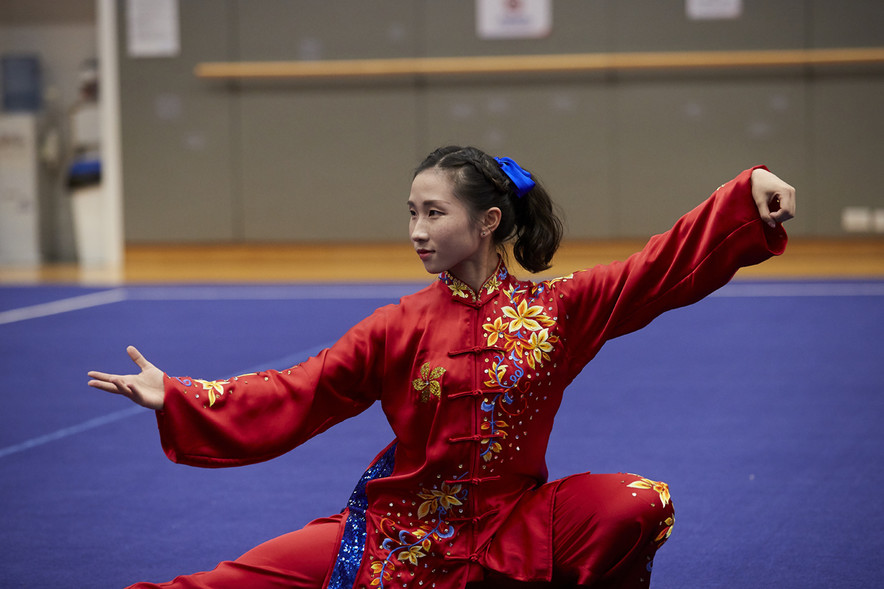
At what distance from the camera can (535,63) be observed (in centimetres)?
774

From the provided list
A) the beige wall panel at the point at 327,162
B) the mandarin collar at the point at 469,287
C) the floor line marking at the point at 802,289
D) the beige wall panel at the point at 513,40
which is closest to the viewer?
the mandarin collar at the point at 469,287

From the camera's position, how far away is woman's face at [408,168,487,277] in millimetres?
1626

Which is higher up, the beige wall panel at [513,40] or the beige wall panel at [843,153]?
the beige wall panel at [513,40]

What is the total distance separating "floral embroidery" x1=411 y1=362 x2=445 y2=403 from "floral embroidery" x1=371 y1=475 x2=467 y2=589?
131 millimetres

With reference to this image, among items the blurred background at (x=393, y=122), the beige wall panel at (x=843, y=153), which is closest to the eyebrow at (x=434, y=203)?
the blurred background at (x=393, y=122)

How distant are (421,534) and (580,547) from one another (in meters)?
0.23

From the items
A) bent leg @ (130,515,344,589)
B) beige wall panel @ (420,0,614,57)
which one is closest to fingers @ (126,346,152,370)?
bent leg @ (130,515,344,589)

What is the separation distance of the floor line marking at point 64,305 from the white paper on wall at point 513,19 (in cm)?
317

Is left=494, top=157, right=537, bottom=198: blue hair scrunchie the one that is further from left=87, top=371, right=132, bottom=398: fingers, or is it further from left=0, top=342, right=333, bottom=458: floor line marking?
left=0, top=342, right=333, bottom=458: floor line marking

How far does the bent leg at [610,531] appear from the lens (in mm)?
1512

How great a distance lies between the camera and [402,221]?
26.4 feet

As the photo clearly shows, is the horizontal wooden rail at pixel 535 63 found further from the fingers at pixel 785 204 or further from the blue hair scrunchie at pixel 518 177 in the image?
the fingers at pixel 785 204

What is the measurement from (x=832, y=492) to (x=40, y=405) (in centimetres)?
238

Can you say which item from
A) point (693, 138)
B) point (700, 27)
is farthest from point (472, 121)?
point (700, 27)
